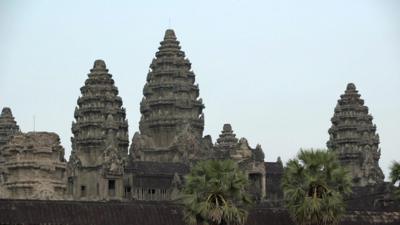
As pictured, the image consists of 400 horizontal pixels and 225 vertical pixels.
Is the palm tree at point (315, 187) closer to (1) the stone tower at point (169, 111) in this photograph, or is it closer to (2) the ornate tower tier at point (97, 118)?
(2) the ornate tower tier at point (97, 118)

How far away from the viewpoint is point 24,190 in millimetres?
141875

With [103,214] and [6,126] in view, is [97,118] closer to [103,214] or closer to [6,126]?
[6,126]

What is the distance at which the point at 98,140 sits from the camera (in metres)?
164

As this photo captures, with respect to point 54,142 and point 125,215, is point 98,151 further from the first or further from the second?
point 125,215

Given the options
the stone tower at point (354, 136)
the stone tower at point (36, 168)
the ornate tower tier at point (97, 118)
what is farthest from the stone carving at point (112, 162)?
the stone tower at point (354, 136)

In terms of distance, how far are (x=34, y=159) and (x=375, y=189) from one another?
37247 millimetres

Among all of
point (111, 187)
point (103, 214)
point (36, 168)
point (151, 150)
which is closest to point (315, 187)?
point (103, 214)

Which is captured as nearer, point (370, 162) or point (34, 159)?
point (34, 159)

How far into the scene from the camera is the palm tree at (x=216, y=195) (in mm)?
78812

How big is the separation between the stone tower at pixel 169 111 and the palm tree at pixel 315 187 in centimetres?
8518

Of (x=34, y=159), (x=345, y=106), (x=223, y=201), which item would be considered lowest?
(x=223, y=201)

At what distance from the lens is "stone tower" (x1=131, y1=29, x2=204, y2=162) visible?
6767 inches

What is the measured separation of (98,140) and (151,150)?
11.6 meters

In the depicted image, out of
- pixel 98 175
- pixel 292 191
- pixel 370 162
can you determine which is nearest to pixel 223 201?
pixel 292 191
